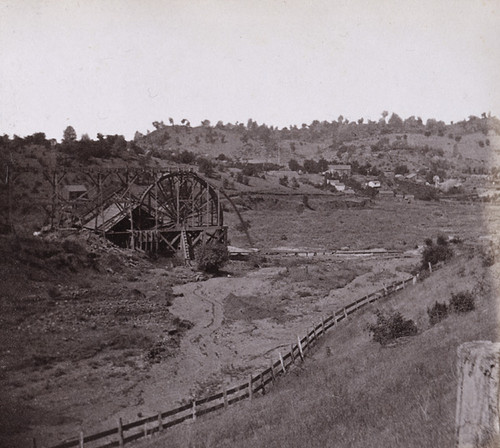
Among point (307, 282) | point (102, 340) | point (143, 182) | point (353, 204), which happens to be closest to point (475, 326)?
point (102, 340)

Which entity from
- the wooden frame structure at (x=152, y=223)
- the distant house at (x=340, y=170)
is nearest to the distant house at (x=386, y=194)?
the distant house at (x=340, y=170)

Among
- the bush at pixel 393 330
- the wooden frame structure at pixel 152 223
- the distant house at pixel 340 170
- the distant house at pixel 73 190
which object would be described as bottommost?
the bush at pixel 393 330

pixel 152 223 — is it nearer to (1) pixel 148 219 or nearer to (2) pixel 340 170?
(1) pixel 148 219

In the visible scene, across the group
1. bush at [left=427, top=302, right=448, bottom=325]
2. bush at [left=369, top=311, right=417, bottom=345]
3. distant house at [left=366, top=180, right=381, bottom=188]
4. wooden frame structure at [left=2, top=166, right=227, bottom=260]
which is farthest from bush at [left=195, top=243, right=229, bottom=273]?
distant house at [left=366, top=180, right=381, bottom=188]

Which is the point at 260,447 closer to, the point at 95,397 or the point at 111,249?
the point at 95,397

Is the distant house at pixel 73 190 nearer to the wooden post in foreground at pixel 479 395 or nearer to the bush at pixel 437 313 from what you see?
the bush at pixel 437 313

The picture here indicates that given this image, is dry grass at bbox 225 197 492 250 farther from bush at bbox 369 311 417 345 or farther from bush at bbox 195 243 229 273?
bush at bbox 369 311 417 345
